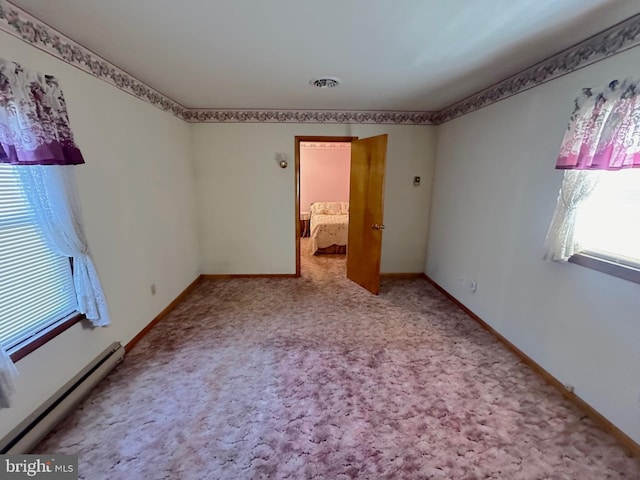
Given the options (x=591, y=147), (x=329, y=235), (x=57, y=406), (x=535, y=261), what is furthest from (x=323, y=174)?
(x=57, y=406)

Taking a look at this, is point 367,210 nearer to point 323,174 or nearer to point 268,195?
point 268,195

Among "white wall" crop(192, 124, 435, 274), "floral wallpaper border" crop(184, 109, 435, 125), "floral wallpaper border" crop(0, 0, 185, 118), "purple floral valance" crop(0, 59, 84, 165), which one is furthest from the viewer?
"white wall" crop(192, 124, 435, 274)

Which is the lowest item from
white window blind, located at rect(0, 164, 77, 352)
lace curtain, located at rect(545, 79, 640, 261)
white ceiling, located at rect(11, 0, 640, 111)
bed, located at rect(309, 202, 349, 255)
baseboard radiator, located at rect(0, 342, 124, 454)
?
baseboard radiator, located at rect(0, 342, 124, 454)

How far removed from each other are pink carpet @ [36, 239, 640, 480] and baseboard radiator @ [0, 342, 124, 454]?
0.24 ft

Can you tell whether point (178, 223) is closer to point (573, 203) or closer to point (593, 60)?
point (573, 203)

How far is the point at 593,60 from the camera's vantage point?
5.93ft

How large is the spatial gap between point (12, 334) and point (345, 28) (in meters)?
2.59

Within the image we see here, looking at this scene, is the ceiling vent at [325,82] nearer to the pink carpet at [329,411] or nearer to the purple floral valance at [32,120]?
the purple floral valance at [32,120]

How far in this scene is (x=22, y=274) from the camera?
5.36ft

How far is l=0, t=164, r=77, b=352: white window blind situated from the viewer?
1532 mm

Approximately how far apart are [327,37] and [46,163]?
1.83 meters

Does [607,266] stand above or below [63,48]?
below

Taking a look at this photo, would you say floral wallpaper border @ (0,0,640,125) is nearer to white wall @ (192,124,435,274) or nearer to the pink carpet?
white wall @ (192,124,435,274)

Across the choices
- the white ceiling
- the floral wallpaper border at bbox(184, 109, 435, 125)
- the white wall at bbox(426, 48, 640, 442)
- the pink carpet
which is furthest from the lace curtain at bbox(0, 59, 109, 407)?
the white wall at bbox(426, 48, 640, 442)
